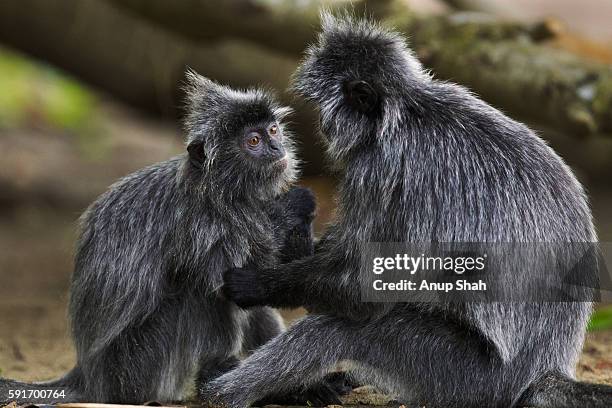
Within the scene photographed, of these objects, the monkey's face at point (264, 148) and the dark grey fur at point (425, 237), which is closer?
the dark grey fur at point (425, 237)

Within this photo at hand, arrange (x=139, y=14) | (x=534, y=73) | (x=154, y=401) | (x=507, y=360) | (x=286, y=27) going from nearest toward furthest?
(x=507, y=360) → (x=154, y=401) → (x=534, y=73) → (x=286, y=27) → (x=139, y=14)

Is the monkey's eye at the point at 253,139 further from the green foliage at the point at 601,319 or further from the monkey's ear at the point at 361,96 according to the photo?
the green foliage at the point at 601,319

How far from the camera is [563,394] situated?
472cm

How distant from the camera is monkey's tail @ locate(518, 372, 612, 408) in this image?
4.58m

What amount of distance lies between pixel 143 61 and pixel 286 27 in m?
2.43

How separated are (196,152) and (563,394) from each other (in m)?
2.54

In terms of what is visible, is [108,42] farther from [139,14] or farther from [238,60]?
[238,60]

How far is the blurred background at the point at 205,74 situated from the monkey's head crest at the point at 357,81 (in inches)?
18.6

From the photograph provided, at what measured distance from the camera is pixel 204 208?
5.59 m

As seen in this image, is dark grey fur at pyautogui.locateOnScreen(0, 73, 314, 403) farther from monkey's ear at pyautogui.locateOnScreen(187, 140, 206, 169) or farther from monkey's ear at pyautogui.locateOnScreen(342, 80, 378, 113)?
monkey's ear at pyautogui.locateOnScreen(342, 80, 378, 113)

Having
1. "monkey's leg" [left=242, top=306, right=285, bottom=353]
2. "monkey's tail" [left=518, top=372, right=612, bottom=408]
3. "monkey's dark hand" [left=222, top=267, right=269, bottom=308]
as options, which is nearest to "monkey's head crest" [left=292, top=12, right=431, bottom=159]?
"monkey's dark hand" [left=222, top=267, right=269, bottom=308]

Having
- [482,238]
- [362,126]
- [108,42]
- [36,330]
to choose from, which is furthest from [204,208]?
[108,42]

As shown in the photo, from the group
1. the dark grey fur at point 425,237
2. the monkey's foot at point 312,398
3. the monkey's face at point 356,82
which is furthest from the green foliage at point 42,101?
the dark grey fur at point 425,237

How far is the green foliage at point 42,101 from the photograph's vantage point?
57.9 ft
